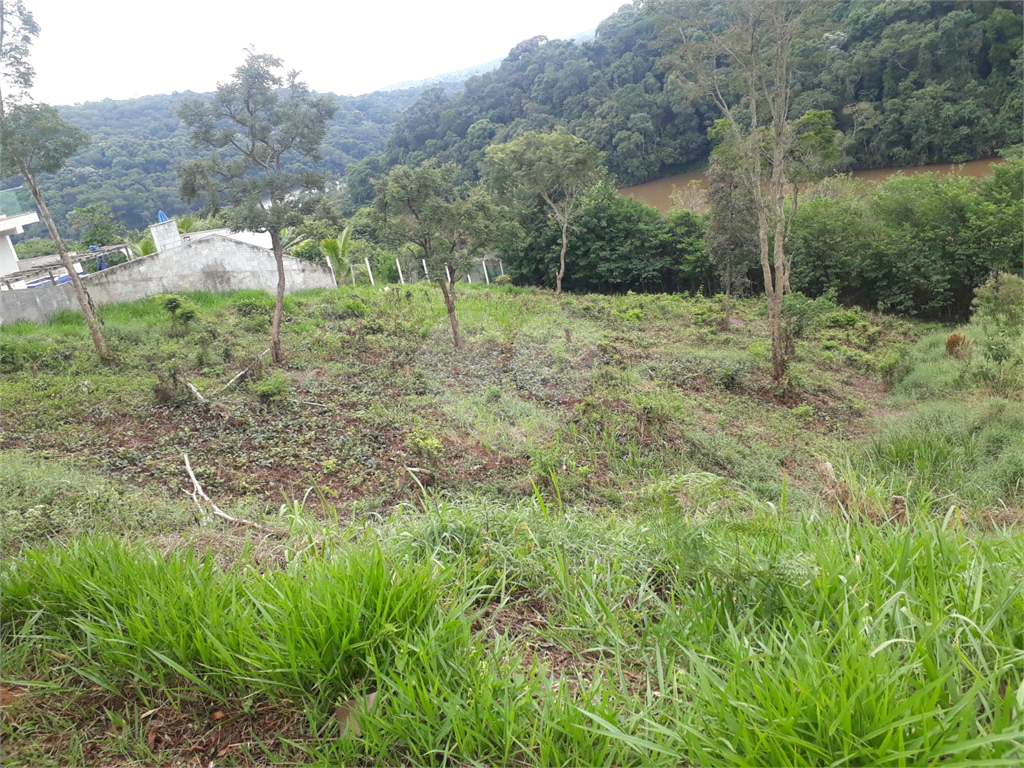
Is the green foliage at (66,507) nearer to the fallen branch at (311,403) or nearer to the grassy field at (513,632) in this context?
the grassy field at (513,632)

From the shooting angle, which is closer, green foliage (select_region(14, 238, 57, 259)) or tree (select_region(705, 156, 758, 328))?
tree (select_region(705, 156, 758, 328))

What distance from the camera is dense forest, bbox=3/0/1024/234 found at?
23719mm

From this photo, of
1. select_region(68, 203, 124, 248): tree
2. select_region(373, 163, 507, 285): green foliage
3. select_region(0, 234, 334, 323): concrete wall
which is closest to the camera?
select_region(373, 163, 507, 285): green foliage

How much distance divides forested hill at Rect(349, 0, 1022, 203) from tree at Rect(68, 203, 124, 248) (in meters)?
12.0

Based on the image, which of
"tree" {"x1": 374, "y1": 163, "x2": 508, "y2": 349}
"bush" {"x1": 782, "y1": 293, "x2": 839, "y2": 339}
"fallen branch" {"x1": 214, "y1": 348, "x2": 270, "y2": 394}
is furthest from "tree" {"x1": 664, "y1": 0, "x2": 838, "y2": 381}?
"fallen branch" {"x1": 214, "y1": 348, "x2": 270, "y2": 394}

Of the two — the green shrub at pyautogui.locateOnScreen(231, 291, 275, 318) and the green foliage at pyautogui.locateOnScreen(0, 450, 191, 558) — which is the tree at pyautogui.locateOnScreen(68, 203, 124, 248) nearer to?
the green shrub at pyautogui.locateOnScreen(231, 291, 275, 318)

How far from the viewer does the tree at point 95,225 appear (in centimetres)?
1661

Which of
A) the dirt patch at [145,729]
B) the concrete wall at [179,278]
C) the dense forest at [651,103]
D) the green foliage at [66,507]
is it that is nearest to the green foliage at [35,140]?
the concrete wall at [179,278]

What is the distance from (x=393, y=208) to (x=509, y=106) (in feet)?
68.1

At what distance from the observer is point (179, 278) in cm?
1341

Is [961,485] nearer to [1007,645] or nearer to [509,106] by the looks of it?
[1007,645]

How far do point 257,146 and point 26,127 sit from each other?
3.16m

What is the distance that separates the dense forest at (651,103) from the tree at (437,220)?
36.2 ft

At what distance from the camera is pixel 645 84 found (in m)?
29.5
